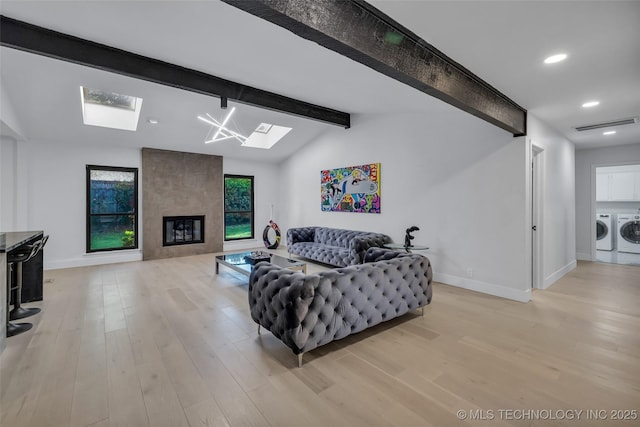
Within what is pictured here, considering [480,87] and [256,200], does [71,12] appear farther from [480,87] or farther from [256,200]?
[256,200]

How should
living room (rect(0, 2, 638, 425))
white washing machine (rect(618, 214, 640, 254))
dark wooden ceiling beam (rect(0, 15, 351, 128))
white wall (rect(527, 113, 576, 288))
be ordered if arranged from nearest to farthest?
1. dark wooden ceiling beam (rect(0, 15, 351, 128))
2. living room (rect(0, 2, 638, 425))
3. white wall (rect(527, 113, 576, 288))
4. white washing machine (rect(618, 214, 640, 254))

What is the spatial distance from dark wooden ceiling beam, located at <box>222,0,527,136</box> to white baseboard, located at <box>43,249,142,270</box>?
21.6 feet

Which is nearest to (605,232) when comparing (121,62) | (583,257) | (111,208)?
(583,257)

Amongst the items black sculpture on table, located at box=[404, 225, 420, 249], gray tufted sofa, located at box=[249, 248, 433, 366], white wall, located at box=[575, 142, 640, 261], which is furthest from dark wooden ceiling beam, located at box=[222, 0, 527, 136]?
white wall, located at box=[575, 142, 640, 261]

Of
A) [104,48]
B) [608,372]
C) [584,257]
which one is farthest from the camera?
[584,257]

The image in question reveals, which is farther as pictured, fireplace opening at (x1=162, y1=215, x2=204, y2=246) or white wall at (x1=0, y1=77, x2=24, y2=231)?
fireplace opening at (x1=162, y1=215, x2=204, y2=246)

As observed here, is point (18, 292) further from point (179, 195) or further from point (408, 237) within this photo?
point (408, 237)

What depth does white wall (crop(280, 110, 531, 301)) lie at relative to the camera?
3.97m

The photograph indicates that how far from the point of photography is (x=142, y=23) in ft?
8.96

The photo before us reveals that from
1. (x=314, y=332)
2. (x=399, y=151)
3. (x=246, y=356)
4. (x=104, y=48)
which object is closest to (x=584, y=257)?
(x=399, y=151)

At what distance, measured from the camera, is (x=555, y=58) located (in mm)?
2494

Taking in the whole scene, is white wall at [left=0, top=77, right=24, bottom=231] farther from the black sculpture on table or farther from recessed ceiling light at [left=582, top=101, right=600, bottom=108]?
recessed ceiling light at [left=582, top=101, right=600, bottom=108]

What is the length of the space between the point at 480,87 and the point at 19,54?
5082 millimetres

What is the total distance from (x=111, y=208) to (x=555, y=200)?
8.68 metres
